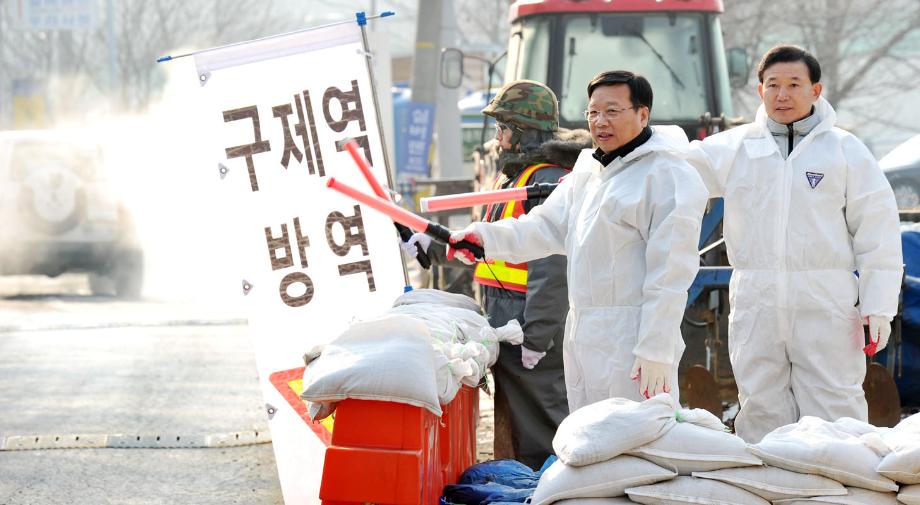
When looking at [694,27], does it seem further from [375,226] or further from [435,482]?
[435,482]

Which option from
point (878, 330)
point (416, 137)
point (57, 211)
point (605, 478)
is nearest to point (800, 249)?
point (878, 330)

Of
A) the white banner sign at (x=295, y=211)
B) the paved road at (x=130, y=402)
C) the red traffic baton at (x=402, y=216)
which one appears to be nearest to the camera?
the red traffic baton at (x=402, y=216)

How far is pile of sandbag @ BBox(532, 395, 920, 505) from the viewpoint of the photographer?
14.2 ft

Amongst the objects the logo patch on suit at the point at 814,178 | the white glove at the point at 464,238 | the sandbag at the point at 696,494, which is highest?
the logo patch on suit at the point at 814,178

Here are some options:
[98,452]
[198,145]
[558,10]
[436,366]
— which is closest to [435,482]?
[436,366]

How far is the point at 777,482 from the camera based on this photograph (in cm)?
438

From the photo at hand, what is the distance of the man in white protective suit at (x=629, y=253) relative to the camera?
5.09m

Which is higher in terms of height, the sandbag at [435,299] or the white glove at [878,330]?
the sandbag at [435,299]

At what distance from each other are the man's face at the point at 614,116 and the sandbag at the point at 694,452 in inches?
48.4

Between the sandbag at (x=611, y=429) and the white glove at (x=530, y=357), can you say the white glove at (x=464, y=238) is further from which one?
the sandbag at (x=611, y=429)

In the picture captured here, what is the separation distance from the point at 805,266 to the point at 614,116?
3.55 feet

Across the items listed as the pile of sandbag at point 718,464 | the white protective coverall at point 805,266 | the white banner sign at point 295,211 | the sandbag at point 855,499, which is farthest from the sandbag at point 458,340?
the sandbag at point 855,499

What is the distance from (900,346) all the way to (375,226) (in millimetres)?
3101

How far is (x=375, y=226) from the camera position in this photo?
21.5 ft
